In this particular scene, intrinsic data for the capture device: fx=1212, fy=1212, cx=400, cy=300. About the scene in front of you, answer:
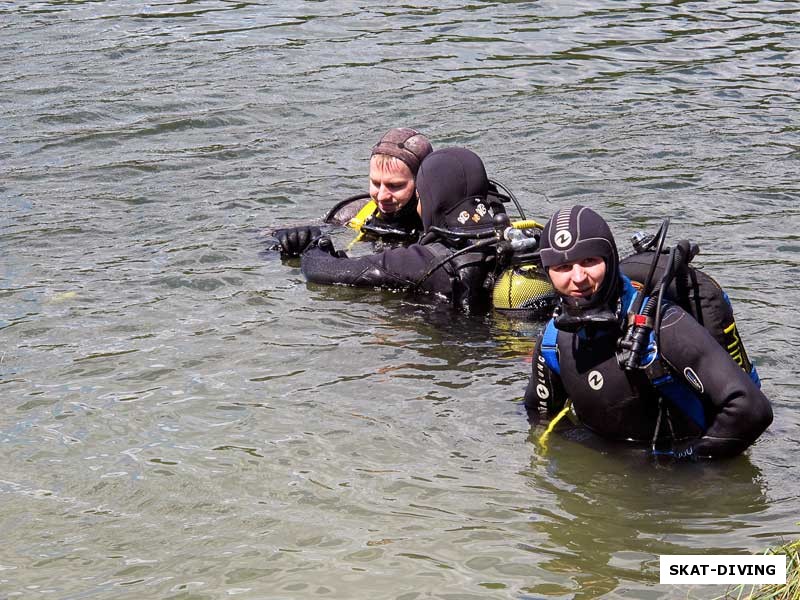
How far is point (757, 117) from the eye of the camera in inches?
452

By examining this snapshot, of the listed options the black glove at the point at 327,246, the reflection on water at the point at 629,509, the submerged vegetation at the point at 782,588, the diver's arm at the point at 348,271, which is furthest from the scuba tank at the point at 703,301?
the black glove at the point at 327,246

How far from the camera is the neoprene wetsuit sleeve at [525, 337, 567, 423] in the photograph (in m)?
5.54

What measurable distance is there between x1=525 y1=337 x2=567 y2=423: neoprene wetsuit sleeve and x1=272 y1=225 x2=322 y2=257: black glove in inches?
128

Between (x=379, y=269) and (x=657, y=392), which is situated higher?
(x=657, y=392)

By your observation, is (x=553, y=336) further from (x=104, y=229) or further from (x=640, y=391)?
(x=104, y=229)

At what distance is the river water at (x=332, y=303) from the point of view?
4859mm

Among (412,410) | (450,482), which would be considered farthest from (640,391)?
(412,410)

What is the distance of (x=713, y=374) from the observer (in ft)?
16.1

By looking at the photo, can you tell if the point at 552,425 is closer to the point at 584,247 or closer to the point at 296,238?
the point at 584,247

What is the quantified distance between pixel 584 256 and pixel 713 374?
710 millimetres

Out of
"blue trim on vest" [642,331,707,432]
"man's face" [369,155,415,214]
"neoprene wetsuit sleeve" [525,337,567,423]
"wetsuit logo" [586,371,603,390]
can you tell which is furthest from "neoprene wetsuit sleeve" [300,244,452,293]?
"blue trim on vest" [642,331,707,432]

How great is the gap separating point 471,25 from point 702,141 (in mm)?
4818

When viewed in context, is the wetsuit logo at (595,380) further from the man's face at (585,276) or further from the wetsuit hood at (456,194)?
the wetsuit hood at (456,194)

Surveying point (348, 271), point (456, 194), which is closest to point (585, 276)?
point (456, 194)
